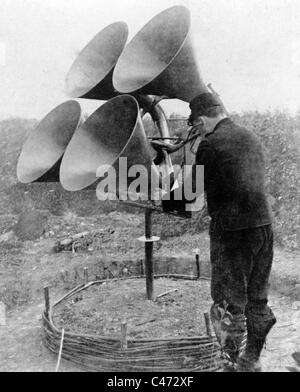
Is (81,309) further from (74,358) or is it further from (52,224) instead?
(52,224)

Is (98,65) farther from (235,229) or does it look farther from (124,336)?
(124,336)

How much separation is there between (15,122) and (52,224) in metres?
6.87

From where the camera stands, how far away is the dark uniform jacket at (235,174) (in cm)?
326

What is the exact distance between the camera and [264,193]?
3.35 metres

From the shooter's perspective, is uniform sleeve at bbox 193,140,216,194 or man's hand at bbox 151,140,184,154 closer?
uniform sleeve at bbox 193,140,216,194

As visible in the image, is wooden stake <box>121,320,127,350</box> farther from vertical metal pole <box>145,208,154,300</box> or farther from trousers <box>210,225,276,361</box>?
vertical metal pole <box>145,208,154,300</box>

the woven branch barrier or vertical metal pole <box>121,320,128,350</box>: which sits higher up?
vertical metal pole <box>121,320,128,350</box>

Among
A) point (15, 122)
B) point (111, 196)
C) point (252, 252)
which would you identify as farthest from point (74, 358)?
point (15, 122)

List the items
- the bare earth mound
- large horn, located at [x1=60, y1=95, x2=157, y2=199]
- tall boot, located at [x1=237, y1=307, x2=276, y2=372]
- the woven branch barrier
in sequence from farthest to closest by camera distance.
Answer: the bare earth mound
large horn, located at [x1=60, y1=95, x2=157, y2=199]
the woven branch barrier
tall boot, located at [x1=237, y1=307, x2=276, y2=372]

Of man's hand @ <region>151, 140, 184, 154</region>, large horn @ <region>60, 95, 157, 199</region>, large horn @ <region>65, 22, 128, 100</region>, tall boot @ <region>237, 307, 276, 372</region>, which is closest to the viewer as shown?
tall boot @ <region>237, 307, 276, 372</region>

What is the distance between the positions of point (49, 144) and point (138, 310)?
1.84 meters

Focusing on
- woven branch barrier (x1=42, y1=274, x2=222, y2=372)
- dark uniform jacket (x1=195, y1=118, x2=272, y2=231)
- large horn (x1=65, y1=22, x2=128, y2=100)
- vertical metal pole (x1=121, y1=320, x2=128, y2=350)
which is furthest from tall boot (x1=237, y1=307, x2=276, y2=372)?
large horn (x1=65, y1=22, x2=128, y2=100)

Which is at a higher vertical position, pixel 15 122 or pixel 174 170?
pixel 174 170

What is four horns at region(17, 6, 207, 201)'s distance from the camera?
3.74m
